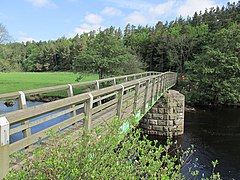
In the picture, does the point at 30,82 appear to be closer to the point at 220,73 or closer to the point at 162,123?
the point at 220,73

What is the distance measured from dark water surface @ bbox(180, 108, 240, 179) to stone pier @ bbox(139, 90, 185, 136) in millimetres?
880

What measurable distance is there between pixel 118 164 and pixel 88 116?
1245 millimetres

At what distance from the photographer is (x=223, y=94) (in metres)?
26.1

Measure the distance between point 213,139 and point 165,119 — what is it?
311cm

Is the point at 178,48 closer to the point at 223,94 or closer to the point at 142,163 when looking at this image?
the point at 223,94

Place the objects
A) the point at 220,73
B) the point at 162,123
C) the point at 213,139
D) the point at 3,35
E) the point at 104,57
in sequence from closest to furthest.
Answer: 1. the point at 213,139
2. the point at 162,123
3. the point at 220,73
4. the point at 104,57
5. the point at 3,35

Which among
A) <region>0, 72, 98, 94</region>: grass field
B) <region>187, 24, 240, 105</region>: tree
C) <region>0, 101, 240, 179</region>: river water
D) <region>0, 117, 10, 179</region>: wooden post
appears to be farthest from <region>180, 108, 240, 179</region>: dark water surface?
<region>0, 72, 98, 94</region>: grass field

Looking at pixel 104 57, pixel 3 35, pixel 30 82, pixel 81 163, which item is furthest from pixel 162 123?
pixel 30 82

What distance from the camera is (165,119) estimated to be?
1653 centimetres

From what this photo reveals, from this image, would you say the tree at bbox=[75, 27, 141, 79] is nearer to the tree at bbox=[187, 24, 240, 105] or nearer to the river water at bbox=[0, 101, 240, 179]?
the tree at bbox=[187, 24, 240, 105]

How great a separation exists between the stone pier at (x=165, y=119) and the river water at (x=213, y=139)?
85 centimetres

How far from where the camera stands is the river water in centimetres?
1103

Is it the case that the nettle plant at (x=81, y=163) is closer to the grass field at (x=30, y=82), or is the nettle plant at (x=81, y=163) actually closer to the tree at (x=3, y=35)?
the grass field at (x=30, y=82)

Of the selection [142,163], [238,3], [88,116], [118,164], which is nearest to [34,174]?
[118,164]
